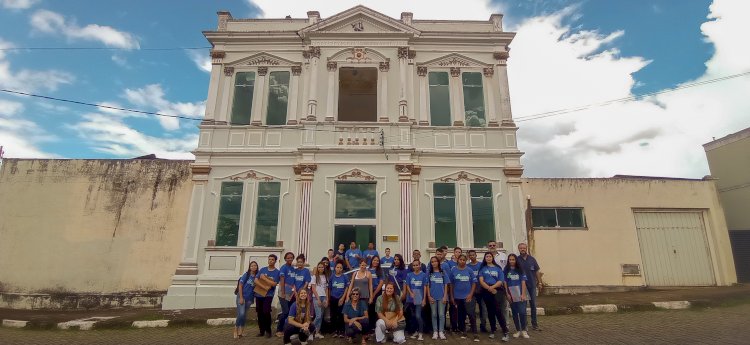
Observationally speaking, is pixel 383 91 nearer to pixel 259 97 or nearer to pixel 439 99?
pixel 439 99

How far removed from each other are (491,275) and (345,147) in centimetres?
723

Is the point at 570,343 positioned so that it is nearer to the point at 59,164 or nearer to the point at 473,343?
the point at 473,343

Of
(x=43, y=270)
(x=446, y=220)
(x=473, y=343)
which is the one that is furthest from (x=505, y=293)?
(x=43, y=270)

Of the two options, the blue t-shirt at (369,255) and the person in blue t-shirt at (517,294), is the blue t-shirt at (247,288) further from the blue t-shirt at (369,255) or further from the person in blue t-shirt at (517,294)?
the person in blue t-shirt at (517,294)

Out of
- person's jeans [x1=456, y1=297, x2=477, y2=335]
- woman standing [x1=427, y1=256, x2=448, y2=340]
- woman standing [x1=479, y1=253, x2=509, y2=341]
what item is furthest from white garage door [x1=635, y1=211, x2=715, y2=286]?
woman standing [x1=427, y1=256, x2=448, y2=340]

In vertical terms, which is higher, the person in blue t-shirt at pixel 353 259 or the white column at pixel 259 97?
the white column at pixel 259 97

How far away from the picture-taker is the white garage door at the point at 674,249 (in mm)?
14320

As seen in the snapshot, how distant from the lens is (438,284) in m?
8.09

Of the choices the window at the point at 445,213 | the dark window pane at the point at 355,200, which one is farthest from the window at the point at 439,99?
the dark window pane at the point at 355,200

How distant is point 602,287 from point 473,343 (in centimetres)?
869

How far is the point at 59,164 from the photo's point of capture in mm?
14695

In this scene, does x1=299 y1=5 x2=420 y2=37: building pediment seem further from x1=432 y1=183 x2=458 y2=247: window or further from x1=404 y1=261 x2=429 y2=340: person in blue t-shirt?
x1=404 y1=261 x2=429 y2=340: person in blue t-shirt

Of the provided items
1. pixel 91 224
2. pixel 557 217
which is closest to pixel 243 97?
pixel 91 224

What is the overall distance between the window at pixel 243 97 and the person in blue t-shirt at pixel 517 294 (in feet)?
34.6
